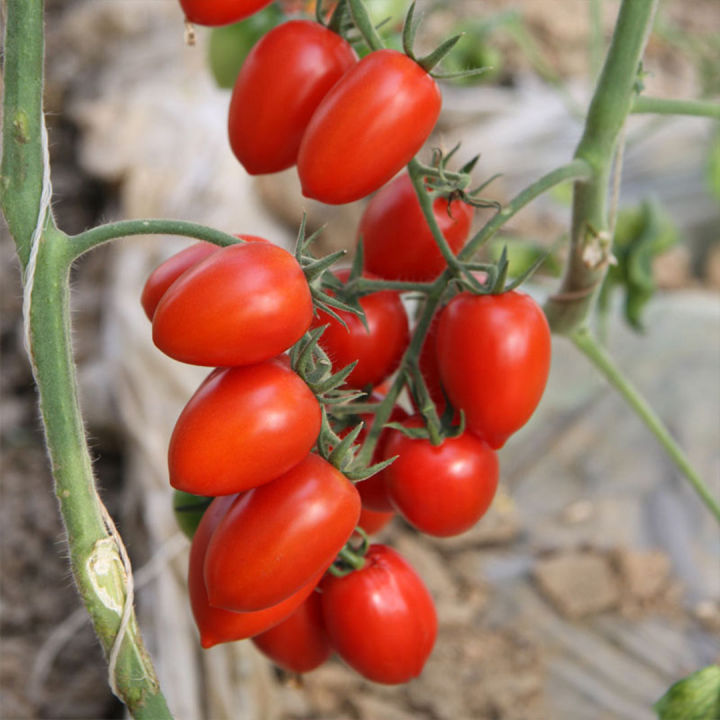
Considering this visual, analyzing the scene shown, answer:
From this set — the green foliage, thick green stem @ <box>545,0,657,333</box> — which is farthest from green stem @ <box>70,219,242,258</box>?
the green foliage

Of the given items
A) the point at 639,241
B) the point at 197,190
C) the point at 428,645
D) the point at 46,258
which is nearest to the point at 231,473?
the point at 46,258

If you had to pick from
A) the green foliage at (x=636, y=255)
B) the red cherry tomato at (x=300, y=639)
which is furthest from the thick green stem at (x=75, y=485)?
the green foliage at (x=636, y=255)

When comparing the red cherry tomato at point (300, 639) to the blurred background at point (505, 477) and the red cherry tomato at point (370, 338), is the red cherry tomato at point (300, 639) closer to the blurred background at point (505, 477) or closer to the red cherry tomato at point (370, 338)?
the red cherry tomato at point (370, 338)

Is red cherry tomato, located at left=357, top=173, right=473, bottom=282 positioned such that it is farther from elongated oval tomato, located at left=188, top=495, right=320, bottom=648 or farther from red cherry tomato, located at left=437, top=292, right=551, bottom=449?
elongated oval tomato, located at left=188, top=495, right=320, bottom=648

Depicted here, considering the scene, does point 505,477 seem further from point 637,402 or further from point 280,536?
point 280,536

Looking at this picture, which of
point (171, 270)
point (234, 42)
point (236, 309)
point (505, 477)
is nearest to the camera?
point (236, 309)

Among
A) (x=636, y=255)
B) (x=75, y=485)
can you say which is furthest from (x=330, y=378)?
(x=636, y=255)

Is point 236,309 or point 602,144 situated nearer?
point 236,309
